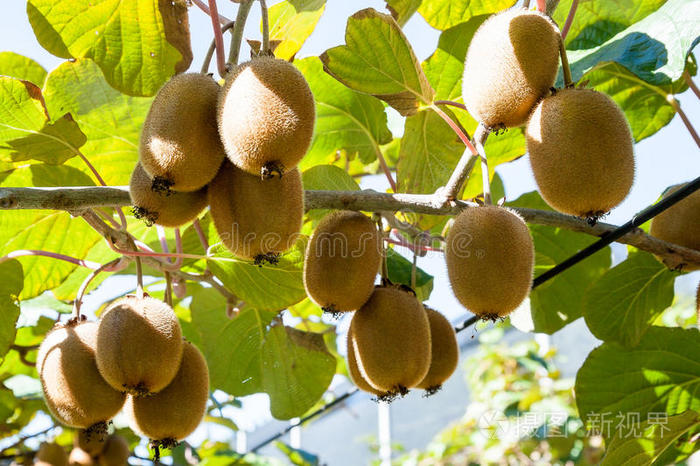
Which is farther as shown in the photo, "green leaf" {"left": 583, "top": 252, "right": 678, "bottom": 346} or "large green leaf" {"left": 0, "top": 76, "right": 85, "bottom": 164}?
"green leaf" {"left": 583, "top": 252, "right": 678, "bottom": 346}

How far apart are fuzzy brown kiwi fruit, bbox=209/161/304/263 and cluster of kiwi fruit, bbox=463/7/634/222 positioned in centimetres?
28

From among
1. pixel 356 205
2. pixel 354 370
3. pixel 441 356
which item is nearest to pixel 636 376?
pixel 441 356

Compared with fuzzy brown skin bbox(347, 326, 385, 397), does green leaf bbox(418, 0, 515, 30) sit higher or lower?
higher

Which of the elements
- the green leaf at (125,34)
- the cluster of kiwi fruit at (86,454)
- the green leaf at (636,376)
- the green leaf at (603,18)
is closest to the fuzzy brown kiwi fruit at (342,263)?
the green leaf at (125,34)

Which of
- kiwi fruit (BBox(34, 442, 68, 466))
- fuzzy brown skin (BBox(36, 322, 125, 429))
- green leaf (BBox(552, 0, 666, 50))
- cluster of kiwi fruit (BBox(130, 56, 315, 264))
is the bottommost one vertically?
kiwi fruit (BBox(34, 442, 68, 466))

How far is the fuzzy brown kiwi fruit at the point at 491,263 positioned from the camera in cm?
93

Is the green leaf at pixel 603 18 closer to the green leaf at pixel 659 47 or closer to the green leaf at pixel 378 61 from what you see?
the green leaf at pixel 659 47

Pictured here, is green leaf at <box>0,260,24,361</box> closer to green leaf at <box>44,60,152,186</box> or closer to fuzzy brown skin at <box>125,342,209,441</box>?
green leaf at <box>44,60,152,186</box>

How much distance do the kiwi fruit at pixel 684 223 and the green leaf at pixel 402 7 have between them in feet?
1.83

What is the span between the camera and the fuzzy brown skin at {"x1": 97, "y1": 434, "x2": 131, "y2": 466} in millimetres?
1769

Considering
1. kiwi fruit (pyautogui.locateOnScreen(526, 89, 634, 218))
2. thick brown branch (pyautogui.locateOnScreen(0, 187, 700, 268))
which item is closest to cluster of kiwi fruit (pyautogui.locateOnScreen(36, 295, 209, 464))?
thick brown branch (pyautogui.locateOnScreen(0, 187, 700, 268))

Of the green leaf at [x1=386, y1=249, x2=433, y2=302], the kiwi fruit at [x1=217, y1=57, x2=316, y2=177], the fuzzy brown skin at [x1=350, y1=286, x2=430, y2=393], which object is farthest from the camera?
the green leaf at [x1=386, y1=249, x2=433, y2=302]

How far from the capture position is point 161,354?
1034 millimetres

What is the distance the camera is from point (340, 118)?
4.84 ft
